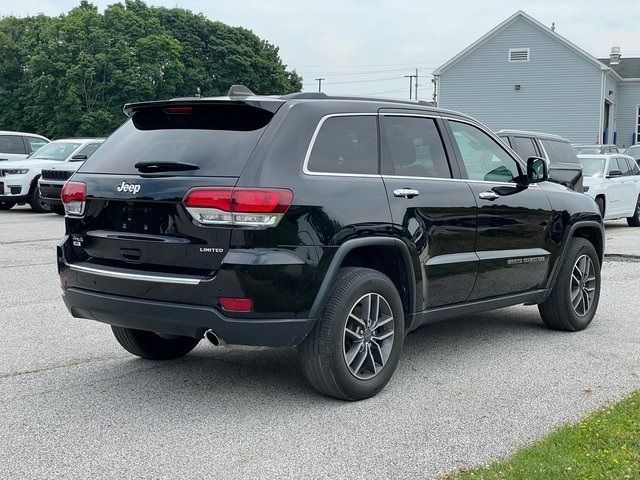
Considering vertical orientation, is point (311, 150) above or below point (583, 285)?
above

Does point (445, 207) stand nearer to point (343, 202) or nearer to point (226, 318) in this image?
point (343, 202)

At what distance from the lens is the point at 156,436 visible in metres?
4.46

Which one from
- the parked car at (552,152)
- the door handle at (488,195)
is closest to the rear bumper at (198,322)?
the door handle at (488,195)

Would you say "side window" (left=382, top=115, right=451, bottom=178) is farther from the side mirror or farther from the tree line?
the tree line

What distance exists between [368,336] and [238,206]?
1254mm

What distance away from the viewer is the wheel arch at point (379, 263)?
15.6ft

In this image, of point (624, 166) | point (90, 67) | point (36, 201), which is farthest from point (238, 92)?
point (90, 67)

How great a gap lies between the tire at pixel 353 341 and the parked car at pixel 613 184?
39.3 ft

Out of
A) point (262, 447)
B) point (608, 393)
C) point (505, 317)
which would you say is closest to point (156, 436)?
point (262, 447)

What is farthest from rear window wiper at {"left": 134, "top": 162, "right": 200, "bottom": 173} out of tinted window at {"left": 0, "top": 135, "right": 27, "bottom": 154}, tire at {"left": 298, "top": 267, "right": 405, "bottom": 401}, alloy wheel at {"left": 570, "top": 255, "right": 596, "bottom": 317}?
tinted window at {"left": 0, "top": 135, "right": 27, "bottom": 154}

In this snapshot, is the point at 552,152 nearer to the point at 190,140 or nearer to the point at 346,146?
the point at 346,146

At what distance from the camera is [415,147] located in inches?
226

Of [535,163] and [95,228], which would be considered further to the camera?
[535,163]

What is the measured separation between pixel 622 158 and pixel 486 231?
1302 centimetres
